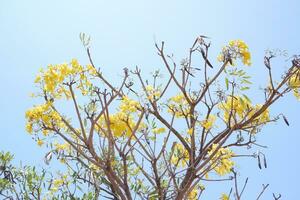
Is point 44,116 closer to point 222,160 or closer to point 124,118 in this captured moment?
point 124,118

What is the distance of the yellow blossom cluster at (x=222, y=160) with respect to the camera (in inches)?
165

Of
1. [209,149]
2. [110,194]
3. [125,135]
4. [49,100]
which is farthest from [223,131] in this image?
[49,100]

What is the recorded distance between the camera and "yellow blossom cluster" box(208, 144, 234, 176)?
4203 millimetres

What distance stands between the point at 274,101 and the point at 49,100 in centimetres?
227

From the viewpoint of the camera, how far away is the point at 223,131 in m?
4.62

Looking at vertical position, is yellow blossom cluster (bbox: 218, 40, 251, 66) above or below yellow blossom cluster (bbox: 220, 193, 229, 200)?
above

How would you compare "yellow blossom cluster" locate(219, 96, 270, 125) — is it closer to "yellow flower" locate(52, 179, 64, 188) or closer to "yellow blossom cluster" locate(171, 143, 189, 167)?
"yellow blossom cluster" locate(171, 143, 189, 167)

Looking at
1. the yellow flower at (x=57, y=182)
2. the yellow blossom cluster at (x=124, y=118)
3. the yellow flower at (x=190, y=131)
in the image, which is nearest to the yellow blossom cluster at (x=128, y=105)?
the yellow blossom cluster at (x=124, y=118)

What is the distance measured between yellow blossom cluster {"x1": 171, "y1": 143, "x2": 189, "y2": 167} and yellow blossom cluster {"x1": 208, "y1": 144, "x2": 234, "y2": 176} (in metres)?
0.42

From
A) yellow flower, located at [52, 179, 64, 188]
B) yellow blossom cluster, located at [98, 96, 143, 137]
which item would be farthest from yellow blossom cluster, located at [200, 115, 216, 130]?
yellow flower, located at [52, 179, 64, 188]

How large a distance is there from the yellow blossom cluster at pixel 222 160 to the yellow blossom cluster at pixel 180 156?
1.38ft

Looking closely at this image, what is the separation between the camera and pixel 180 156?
15.9 ft

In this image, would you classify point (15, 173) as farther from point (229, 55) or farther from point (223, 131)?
point (229, 55)

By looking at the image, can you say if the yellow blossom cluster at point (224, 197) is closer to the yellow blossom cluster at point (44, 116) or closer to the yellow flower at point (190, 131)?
the yellow flower at point (190, 131)
